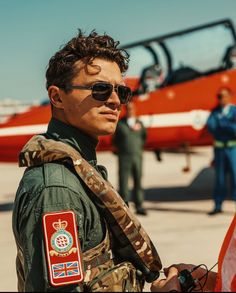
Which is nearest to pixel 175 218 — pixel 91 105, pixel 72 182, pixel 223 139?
pixel 223 139

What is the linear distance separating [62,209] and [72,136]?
0.31 meters

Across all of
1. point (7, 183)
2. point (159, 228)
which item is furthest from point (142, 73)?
point (7, 183)

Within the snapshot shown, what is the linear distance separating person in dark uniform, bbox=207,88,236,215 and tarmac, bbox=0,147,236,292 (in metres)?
0.42

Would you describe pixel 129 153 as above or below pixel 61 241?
below

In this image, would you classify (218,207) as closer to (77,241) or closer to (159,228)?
(159,228)

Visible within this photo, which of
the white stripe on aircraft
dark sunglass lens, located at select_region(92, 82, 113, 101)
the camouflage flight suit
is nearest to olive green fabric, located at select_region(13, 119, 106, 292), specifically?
the camouflage flight suit

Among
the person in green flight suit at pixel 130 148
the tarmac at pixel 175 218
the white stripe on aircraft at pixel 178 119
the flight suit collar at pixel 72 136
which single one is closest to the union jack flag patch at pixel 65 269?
the flight suit collar at pixel 72 136

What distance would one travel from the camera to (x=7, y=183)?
11492 millimetres

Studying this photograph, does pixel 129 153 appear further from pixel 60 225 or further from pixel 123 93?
pixel 60 225

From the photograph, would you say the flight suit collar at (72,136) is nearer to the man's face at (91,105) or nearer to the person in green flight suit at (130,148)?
the man's face at (91,105)

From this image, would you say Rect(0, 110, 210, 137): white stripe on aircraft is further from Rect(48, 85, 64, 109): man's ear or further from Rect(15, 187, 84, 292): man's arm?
Rect(15, 187, 84, 292): man's arm

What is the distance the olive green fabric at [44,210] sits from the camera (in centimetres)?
132

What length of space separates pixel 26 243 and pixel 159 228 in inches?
199

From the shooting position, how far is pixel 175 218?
6.88 metres
